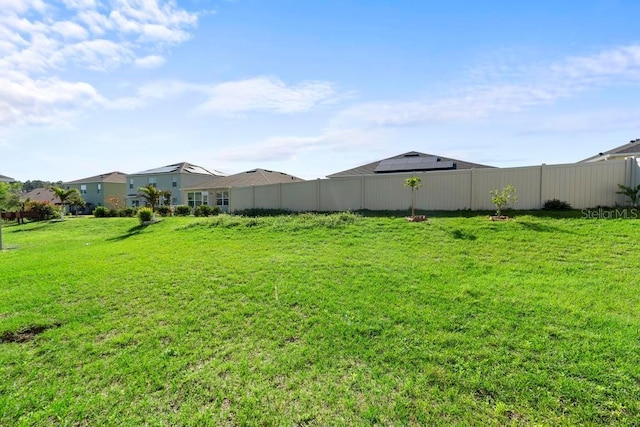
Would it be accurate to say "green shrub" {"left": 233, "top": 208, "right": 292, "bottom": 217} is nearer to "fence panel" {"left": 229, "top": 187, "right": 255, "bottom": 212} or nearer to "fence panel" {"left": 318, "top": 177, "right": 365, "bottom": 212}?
"fence panel" {"left": 229, "top": 187, "right": 255, "bottom": 212}

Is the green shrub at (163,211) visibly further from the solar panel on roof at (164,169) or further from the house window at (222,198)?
the solar panel on roof at (164,169)

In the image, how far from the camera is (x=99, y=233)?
59.3ft

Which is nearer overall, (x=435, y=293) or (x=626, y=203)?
(x=435, y=293)

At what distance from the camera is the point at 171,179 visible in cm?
4006

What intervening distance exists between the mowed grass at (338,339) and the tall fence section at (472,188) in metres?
3.76

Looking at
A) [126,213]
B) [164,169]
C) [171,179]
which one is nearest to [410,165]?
[126,213]

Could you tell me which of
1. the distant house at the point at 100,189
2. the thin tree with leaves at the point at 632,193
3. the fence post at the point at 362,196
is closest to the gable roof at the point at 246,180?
the fence post at the point at 362,196

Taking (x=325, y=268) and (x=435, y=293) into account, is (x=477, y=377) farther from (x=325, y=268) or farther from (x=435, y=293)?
(x=325, y=268)

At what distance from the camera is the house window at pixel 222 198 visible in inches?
1118

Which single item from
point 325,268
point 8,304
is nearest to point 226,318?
point 325,268

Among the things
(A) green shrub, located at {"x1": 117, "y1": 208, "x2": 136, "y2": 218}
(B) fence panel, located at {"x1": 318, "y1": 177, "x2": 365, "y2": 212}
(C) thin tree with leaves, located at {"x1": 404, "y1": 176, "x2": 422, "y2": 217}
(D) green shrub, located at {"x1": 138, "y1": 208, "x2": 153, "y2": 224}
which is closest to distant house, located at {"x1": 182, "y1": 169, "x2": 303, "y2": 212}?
(A) green shrub, located at {"x1": 117, "y1": 208, "x2": 136, "y2": 218}

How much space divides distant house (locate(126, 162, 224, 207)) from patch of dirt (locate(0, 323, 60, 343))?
117 feet

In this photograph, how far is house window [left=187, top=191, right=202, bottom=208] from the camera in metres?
30.7

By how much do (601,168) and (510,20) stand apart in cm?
605
